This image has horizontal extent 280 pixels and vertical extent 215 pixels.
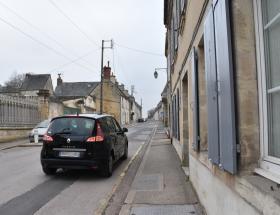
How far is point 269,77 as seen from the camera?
3.49 meters

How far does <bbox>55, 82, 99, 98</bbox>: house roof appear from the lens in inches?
2758

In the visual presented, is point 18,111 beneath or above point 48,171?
above

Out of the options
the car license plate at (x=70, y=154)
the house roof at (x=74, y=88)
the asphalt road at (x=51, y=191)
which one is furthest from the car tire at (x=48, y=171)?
the house roof at (x=74, y=88)

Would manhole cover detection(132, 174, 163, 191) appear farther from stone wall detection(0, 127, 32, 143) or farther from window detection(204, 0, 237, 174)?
stone wall detection(0, 127, 32, 143)

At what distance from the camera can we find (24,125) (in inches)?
1120

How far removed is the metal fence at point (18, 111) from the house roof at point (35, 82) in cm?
3434

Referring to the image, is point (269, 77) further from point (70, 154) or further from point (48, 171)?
point (48, 171)

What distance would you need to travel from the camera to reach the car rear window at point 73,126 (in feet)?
32.5

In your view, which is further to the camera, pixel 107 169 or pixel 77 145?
pixel 107 169

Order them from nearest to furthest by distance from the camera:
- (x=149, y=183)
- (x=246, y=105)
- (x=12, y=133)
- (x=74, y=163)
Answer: (x=246, y=105) < (x=149, y=183) < (x=74, y=163) < (x=12, y=133)

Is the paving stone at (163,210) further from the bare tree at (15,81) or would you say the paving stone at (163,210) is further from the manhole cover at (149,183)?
the bare tree at (15,81)

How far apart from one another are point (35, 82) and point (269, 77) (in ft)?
212

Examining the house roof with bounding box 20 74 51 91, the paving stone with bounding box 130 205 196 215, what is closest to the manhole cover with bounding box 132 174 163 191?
the paving stone with bounding box 130 205 196 215

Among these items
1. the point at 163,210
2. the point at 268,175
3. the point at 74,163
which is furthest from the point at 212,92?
the point at 74,163
